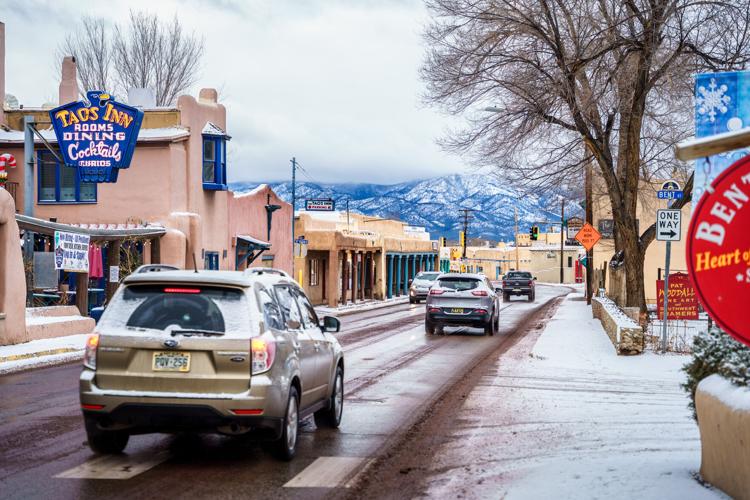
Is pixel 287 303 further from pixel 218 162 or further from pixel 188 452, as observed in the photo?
pixel 218 162

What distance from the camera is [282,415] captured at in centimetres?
841

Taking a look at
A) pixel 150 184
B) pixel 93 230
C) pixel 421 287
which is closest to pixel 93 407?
pixel 93 230

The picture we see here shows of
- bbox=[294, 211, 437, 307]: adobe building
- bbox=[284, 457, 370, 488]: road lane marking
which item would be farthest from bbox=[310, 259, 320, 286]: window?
bbox=[284, 457, 370, 488]: road lane marking

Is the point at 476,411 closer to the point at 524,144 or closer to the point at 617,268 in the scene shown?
the point at 524,144

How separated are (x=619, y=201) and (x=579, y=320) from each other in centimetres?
768

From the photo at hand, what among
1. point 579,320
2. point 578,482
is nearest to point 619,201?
point 579,320

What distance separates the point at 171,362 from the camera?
8273 mm

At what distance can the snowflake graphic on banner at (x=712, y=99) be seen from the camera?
12242mm

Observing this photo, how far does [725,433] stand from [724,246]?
2.47m

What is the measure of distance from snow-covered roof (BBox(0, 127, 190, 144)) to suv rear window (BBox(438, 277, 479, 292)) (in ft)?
43.1

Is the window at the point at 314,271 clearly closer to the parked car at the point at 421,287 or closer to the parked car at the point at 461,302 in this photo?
the parked car at the point at 421,287

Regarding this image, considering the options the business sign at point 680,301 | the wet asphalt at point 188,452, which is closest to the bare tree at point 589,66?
the business sign at point 680,301

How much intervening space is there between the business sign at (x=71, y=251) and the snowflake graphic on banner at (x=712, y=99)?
15915mm

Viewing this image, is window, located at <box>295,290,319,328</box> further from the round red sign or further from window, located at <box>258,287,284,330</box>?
the round red sign
